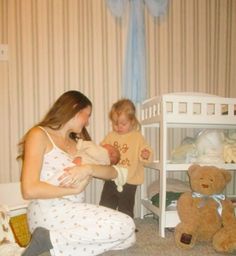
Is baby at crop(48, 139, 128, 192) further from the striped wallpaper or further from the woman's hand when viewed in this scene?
the striped wallpaper

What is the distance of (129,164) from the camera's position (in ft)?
6.61

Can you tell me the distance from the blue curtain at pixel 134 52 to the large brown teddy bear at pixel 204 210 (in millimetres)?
767

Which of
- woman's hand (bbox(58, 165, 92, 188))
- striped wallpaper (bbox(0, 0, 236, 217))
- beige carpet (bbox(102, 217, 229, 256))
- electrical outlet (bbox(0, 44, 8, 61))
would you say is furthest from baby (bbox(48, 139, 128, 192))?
electrical outlet (bbox(0, 44, 8, 61))

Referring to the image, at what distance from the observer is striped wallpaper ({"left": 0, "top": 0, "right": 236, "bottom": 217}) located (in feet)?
7.03

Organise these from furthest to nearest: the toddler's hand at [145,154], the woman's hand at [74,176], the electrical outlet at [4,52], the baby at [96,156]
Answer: the electrical outlet at [4,52] → the toddler's hand at [145,154] → the baby at [96,156] → the woman's hand at [74,176]

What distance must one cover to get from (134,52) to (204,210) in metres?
1.21

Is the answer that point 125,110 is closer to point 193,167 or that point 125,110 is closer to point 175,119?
point 175,119

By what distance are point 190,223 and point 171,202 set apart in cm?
29

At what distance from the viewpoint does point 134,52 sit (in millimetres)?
2238

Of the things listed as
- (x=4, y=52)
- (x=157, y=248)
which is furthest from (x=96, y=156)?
(x=4, y=52)

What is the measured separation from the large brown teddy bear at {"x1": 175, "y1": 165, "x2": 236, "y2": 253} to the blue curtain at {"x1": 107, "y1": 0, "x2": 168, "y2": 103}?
0.77m

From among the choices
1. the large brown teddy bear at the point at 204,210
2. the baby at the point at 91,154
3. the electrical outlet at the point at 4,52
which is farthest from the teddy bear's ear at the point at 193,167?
the electrical outlet at the point at 4,52

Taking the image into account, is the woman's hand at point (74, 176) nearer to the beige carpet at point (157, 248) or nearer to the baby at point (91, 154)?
the baby at point (91, 154)

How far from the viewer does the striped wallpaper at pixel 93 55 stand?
2.14 metres
